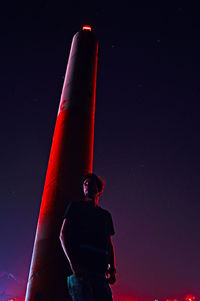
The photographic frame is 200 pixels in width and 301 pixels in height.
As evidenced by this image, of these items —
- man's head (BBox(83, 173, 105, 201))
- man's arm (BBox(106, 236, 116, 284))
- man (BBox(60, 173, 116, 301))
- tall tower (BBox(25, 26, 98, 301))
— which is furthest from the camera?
tall tower (BBox(25, 26, 98, 301))

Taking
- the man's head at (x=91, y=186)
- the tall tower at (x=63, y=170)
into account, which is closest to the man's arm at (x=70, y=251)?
the man's head at (x=91, y=186)

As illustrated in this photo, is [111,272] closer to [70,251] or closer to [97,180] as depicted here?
[70,251]

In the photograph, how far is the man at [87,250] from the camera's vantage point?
2049 millimetres

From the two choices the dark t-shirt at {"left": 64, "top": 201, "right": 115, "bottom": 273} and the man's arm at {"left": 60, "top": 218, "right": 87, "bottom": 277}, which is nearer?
the man's arm at {"left": 60, "top": 218, "right": 87, "bottom": 277}

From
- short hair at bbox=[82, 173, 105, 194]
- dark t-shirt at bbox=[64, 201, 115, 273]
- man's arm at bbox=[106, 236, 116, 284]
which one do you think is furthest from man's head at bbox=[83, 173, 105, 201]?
man's arm at bbox=[106, 236, 116, 284]

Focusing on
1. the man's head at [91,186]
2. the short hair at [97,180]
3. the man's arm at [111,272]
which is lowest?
the man's arm at [111,272]

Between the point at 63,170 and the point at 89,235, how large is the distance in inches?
72.4

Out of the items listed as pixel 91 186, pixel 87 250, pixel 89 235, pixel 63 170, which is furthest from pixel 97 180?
pixel 63 170

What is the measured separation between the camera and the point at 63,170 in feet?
13.1

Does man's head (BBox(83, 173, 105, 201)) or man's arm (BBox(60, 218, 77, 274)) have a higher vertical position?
man's head (BBox(83, 173, 105, 201))

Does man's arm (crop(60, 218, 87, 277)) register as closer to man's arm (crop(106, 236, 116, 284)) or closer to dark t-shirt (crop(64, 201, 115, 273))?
dark t-shirt (crop(64, 201, 115, 273))

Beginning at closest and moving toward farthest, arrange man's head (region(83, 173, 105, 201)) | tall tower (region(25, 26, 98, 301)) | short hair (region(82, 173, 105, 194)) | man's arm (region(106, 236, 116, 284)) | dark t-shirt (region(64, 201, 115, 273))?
1. dark t-shirt (region(64, 201, 115, 273))
2. man's arm (region(106, 236, 116, 284))
3. man's head (region(83, 173, 105, 201))
4. short hair (region(82, 173, 105, 194))
5. tall tower (region(25, 26, 98, 301))

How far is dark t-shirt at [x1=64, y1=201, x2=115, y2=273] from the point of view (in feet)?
7.20

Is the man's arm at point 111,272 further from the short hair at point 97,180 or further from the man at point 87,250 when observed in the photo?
the short hair at point 97,180
